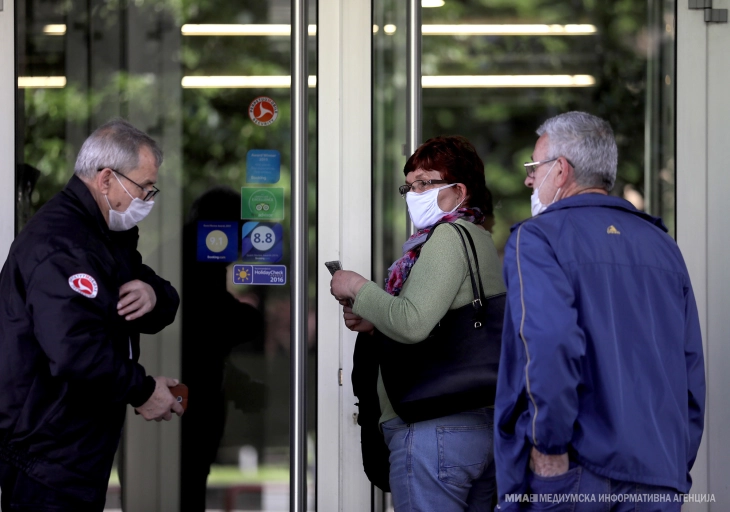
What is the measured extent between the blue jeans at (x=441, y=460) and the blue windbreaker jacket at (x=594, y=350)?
41 centimetres

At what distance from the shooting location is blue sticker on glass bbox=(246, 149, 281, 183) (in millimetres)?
3996

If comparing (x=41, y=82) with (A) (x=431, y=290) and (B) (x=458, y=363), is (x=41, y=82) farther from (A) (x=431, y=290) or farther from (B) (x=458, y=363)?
(B) (x=458, y=363)

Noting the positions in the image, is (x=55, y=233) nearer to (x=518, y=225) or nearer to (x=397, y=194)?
(x=518, y=225)

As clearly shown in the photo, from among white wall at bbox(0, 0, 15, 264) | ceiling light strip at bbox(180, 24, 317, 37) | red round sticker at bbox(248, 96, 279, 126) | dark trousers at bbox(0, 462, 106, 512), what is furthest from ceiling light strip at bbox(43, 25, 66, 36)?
dark trousers at bbox(0, 462, 106, 512)

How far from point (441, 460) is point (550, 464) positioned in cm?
53

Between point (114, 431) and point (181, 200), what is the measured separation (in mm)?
1496

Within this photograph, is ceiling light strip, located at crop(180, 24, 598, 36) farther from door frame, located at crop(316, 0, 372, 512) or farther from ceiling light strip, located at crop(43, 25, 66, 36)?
ceiling light strip, located at crop(43, 25, 66, 36)

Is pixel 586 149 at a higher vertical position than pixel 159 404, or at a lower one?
higher

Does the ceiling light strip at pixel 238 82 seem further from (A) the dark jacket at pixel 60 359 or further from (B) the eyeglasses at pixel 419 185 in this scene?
(A) the dark jacket at pixel 60 359

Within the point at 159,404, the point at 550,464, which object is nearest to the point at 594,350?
the point at 550,464

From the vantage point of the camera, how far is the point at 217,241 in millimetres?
3996

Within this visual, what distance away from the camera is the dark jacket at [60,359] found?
2.50 metres

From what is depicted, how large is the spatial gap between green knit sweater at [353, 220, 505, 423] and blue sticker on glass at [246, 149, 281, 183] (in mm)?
1429

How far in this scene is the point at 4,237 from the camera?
3.96m
